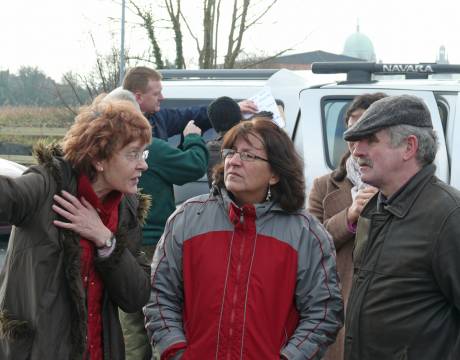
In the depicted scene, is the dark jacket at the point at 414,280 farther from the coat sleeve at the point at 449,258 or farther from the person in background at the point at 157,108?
the person in background at the point at 157,108

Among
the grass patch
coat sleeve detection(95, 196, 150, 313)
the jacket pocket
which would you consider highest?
coat sleeve detection(95, 196, 150, 313)

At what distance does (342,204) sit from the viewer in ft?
13.1

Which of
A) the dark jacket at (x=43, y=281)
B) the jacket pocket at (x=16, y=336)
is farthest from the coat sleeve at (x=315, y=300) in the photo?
the jacket pocket at (x=16, y=336)

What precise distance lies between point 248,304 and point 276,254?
0.75 feet

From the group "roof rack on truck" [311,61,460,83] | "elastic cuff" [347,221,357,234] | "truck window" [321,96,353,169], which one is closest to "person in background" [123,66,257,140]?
"truck window" [321,96,353,169]

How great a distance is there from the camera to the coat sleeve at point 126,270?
3111 mm

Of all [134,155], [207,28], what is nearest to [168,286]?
[134,155]

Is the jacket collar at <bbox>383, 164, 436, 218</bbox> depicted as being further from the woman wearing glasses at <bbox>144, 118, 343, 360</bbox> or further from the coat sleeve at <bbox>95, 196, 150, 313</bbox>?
the coat sleeve at <bbox>95, 196, 150, 313</bbox>

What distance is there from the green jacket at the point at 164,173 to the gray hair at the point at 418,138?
169 centimetres

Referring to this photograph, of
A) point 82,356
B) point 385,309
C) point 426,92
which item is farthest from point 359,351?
point 426,92

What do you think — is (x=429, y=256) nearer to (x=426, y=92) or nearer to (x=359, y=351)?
(x=359, y=351)

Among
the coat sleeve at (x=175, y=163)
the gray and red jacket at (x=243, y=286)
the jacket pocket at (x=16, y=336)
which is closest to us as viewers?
the jacket pocket at (x=16, y=336)

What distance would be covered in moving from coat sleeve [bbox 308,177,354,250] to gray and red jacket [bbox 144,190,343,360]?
573mm

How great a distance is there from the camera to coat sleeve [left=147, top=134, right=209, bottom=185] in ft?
14.5
